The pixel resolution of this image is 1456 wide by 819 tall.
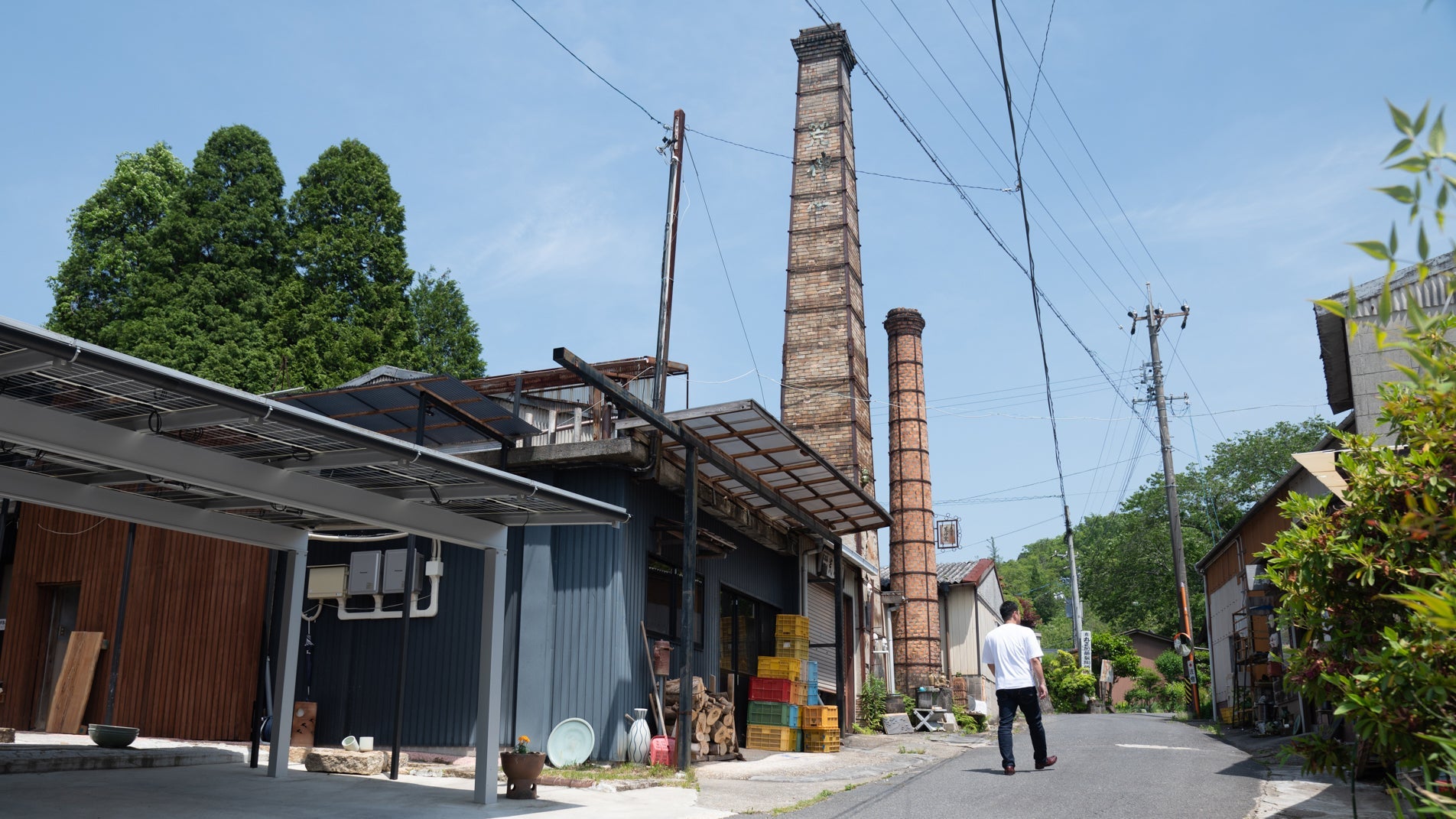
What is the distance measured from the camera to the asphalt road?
7906 mm

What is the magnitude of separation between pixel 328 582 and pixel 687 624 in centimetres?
486

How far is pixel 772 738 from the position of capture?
15133 mm

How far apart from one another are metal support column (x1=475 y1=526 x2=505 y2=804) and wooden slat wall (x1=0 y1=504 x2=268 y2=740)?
20.0 ft

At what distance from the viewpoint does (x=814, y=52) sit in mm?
31625

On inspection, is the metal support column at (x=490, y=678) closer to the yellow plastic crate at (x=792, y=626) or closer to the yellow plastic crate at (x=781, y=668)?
the yellow plastic crate at (x=781, y=668)

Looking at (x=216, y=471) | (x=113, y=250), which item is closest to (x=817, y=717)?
(x=216, y=471)

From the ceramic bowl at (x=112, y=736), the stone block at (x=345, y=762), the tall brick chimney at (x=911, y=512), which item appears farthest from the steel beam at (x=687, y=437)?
the tall brick chimney at (x=911, y=512)

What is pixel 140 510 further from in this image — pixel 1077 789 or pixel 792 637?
→ pixel 792 637

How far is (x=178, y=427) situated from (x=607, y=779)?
5811 mm

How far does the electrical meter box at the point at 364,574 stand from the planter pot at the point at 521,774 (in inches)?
187

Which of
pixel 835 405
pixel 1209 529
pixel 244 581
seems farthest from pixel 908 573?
pixel 1209 529

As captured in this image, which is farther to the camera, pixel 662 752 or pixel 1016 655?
pixel 662 752

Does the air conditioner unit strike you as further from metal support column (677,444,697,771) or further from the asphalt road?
metal support column (677,444,697,771)

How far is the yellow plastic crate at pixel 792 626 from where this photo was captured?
53.1 feet
